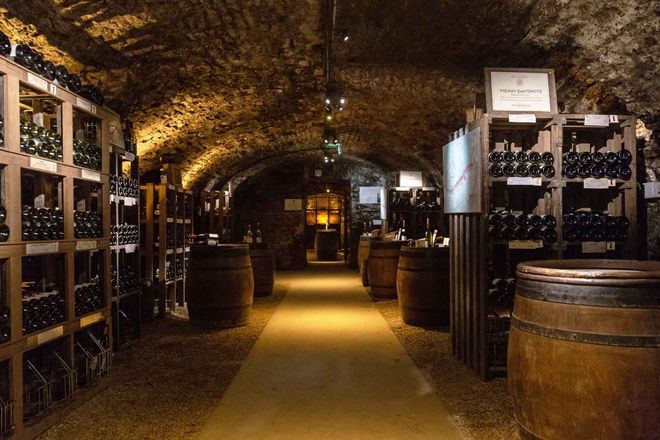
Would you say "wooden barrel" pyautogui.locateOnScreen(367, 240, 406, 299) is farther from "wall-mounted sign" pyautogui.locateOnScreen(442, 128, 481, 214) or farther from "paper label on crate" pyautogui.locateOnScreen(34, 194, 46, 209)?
"paper label on crate" pyautogui.locateOnScreen(34, 194, 46, 209)

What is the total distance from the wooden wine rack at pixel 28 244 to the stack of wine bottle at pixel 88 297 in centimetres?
7

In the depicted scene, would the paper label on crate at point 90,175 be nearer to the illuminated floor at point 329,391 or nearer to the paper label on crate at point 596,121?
the illuminated floor at point 329,391

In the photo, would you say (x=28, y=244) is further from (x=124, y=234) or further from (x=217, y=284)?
(x=217, y=284)

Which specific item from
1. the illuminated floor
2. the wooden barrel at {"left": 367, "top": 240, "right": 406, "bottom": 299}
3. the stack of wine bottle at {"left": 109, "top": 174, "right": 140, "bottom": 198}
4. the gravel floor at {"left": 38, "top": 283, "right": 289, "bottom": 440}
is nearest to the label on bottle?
the illuminated floor

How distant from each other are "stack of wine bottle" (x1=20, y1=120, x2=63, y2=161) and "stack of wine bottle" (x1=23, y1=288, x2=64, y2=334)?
94cm

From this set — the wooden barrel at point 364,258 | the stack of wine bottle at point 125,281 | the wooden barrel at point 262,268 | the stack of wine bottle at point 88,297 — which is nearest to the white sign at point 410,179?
the wooden barrel at point 364,258

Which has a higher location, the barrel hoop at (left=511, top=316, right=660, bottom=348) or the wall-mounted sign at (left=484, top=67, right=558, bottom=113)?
the wall-mounted sign at (left=484, top=67, right=558, bottom=113)

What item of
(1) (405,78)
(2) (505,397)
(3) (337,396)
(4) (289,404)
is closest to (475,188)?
(2) (505,397)

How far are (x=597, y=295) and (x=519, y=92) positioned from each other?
2514 millimetres

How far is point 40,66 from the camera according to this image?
3.28 m

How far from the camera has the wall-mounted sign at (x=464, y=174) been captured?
13.0ft

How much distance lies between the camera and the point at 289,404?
3.34 metres

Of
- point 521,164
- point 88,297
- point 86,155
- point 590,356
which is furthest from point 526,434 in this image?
point 86,155

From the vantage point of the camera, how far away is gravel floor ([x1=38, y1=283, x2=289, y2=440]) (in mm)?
2967
